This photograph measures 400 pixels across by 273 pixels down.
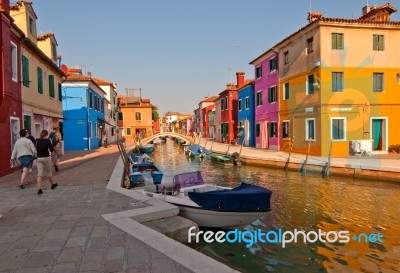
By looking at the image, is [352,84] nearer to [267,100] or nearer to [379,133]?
[379,133]

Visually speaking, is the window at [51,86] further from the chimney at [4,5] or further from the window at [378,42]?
the window at [378,42]

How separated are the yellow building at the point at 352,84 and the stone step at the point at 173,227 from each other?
50.0 ft

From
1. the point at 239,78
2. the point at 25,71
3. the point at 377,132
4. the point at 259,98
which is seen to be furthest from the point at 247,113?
the point at 25,71

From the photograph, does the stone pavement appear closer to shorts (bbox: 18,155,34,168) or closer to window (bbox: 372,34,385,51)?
shorts (bbox: 18,155,34,168)

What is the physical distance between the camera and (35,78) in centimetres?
1555

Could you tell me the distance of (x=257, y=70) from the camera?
29.3 metres

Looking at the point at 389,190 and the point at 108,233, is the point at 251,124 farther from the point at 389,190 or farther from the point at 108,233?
the point at 108,233

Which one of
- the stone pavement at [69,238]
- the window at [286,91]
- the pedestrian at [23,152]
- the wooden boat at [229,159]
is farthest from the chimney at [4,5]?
the window at [286,91]

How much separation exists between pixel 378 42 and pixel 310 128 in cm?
738

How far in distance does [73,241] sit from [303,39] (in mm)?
20848

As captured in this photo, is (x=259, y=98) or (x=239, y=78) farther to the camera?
(x=239, y=78)

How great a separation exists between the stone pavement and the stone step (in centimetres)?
77

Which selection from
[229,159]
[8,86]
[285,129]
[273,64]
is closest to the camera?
[8,86]

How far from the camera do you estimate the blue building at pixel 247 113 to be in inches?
1237
